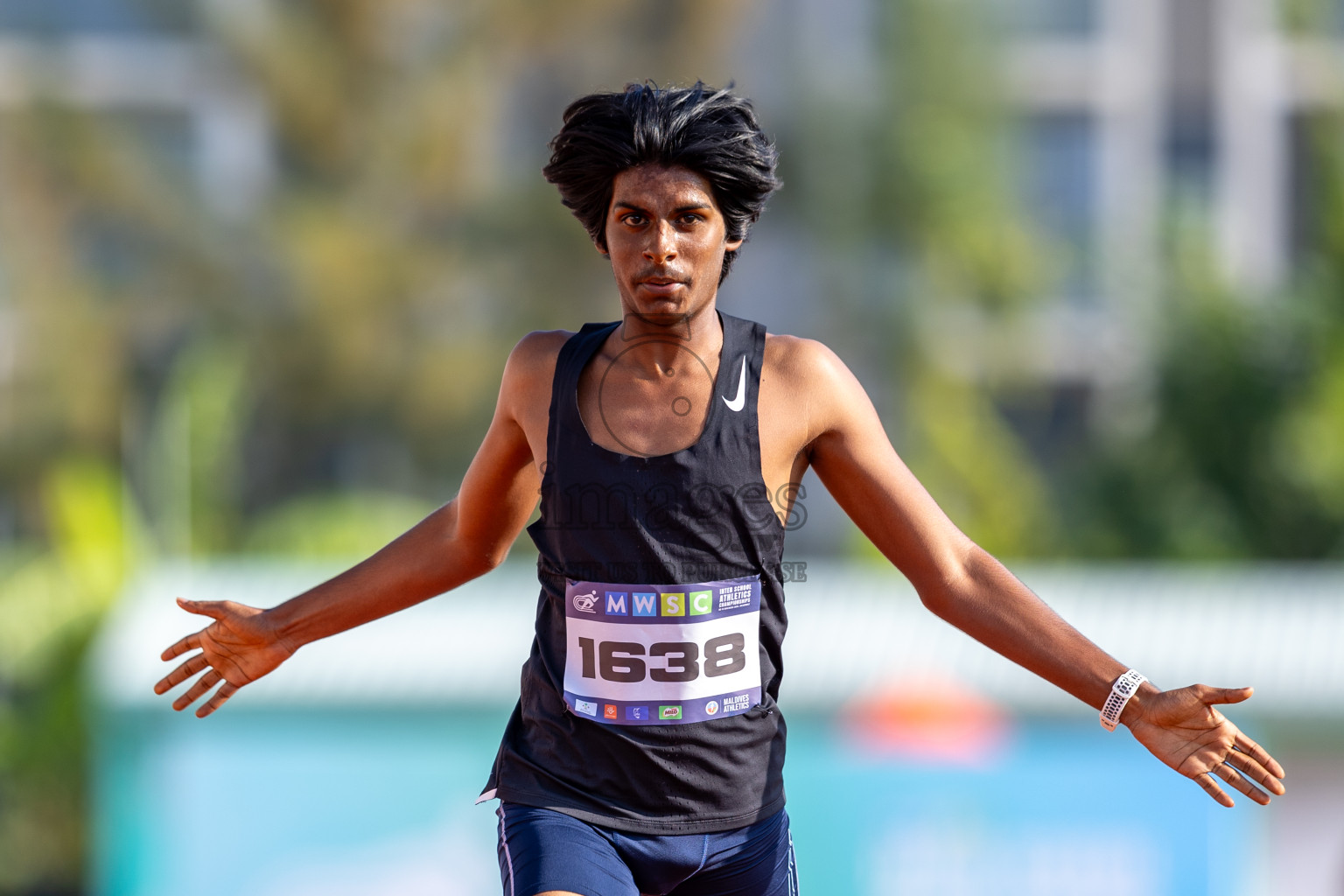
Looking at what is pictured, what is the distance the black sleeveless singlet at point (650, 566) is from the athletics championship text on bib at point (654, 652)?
2 cm

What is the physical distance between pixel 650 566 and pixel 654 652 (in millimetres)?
153

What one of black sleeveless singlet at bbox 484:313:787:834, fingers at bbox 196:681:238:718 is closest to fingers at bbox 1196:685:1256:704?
black sleeveless singlet at bbox 484:313:787:834

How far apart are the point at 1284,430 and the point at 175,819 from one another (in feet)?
26.5

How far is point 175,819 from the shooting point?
22.7 feet

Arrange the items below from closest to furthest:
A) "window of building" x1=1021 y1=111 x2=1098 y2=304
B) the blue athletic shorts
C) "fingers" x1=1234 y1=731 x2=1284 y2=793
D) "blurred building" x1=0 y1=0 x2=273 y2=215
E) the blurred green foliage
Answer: the blue athletic shorts
"fingers" x1=1234 y1=731 x2=1284 y2=793
the blurred green foliage
"window of building" x1=1021 y1=111 x2=1098 y2=304
"blurred building" x1=0 y1=0 x2=273 y2=215

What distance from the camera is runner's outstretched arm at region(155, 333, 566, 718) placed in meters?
2.98

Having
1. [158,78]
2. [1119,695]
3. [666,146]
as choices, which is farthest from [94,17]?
[1119,695]

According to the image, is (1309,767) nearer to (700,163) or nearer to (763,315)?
(700,163)

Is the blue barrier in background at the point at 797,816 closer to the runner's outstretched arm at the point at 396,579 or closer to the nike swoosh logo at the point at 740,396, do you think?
the runner's outstretched arm at the point at 396,579

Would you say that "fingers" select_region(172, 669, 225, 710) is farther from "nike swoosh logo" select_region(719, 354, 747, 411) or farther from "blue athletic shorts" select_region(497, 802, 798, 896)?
"nike swoosh logo" select_region(719, 354, 747, 411)

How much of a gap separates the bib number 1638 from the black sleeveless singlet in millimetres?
85

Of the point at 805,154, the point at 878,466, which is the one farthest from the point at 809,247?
the point at 878,466

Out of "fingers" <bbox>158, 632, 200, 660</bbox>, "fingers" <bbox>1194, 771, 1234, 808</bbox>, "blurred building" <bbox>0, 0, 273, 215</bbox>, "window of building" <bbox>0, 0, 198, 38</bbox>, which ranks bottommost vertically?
"fingers" <bbox>1194, 771, 1234, 808</bbox>

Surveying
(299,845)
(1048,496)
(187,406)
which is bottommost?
(299,845)
